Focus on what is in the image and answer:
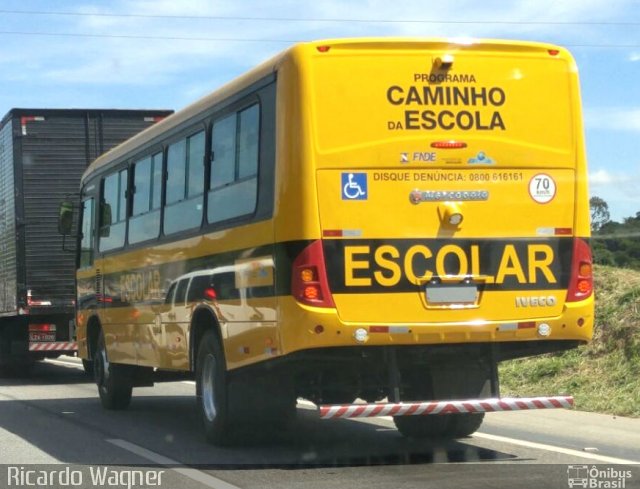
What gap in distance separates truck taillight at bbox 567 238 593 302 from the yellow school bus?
2 cm

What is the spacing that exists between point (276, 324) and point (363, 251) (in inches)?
36.3

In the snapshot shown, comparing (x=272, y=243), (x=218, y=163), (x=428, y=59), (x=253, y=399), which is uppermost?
(x=428, y=59)

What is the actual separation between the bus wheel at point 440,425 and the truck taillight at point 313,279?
7.98 feet

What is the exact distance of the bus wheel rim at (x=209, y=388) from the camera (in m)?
10.8

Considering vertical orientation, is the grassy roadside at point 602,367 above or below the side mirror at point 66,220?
below

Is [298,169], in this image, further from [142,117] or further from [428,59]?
[142,117]

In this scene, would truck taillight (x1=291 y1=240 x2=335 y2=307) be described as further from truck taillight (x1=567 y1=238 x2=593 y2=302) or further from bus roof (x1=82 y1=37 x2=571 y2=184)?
truck taillight (x1=567 y1=238 x2=593 y2=302)

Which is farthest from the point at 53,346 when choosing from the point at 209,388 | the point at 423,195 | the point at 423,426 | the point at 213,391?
the point at 423,195

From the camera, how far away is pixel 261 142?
32.3ft

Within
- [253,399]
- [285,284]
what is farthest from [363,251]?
[253,399]

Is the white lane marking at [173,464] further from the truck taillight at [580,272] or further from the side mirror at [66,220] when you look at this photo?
the side mirror at [66,220]

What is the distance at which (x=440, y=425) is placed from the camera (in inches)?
438

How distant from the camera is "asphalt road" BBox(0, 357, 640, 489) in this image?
895 cm

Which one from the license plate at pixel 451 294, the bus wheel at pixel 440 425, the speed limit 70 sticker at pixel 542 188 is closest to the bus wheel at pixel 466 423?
the bus wheel at pixel 440 425
